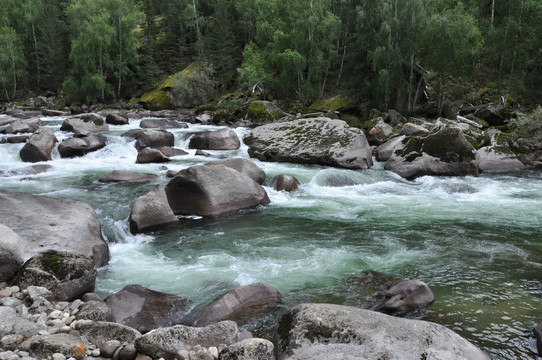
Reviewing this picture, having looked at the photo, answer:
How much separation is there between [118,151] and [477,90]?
89.3 feet

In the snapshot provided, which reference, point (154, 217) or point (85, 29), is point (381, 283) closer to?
point (154, 217)

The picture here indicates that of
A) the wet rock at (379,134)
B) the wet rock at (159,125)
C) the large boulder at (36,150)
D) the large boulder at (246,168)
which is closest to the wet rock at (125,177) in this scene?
the large boulder at (246,168)

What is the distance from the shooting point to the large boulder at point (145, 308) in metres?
6.68

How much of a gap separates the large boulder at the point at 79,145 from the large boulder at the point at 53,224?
10.4 metres

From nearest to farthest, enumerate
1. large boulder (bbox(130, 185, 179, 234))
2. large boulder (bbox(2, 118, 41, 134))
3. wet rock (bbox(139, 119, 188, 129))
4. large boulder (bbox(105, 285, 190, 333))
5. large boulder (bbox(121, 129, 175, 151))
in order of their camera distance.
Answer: large boulder (bbox(105, 285, 190, 333)) < large boulder (bbox(130, 185, 179, 234)) < large boulder (bbox(121, 129, 175, 151)) < large boulder (bbox(2, 118, 41, 134)) < wet rock (bbox(139, 119, 188, 129))

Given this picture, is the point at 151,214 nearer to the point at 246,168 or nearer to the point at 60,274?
the point at 60,274

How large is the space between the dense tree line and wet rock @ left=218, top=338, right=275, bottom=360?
25965 mm

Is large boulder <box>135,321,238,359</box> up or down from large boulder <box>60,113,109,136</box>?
up

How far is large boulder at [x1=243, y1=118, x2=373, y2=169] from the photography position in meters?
18.6

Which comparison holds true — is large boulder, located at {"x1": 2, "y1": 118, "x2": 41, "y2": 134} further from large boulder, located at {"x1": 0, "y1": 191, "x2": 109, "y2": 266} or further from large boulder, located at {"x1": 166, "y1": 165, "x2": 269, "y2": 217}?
large boulder, located at {"x1": 0, "y1": 191, "x2": 109, "y2": 266}

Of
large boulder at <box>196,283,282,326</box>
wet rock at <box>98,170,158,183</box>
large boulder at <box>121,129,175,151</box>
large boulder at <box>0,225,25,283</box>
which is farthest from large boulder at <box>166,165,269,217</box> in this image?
large boulder at <box>121,129,175,151</box>

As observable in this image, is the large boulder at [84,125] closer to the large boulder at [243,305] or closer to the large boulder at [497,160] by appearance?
the large boulder at [243,305]

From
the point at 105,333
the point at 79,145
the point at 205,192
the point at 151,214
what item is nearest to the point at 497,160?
the point at 205,192

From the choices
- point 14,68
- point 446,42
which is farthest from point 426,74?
point 14,68
